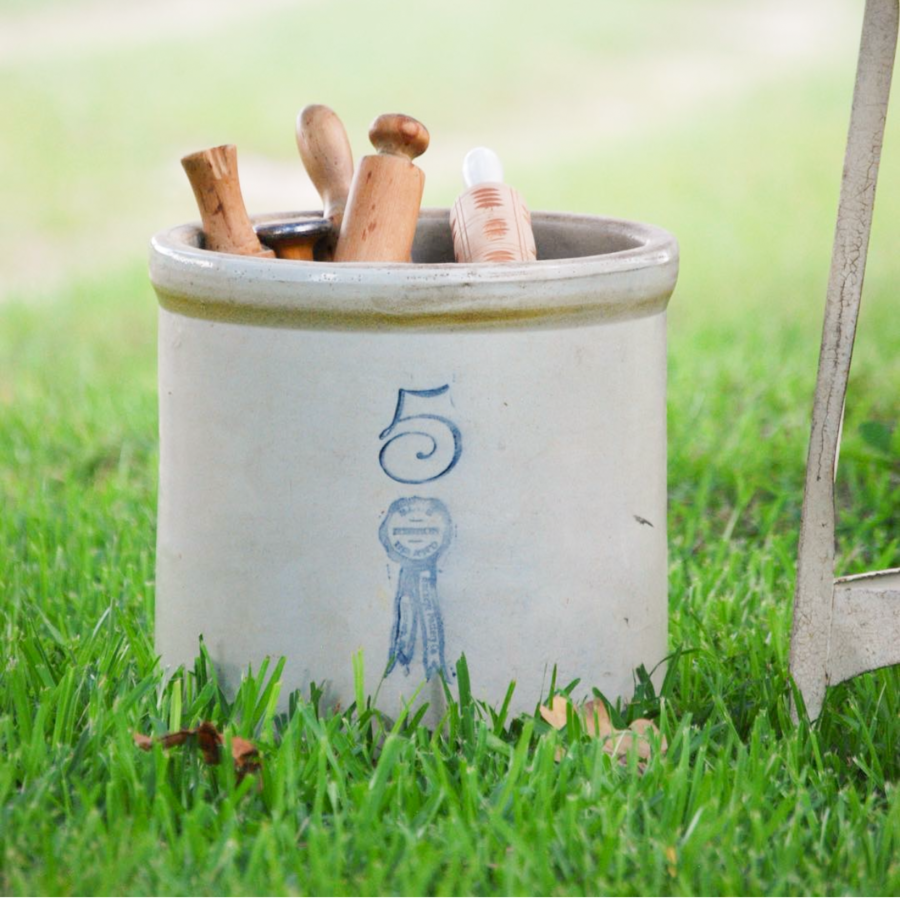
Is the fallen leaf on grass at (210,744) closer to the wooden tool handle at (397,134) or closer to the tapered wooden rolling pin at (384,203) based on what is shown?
the tapered wooden rolling pin at (384,203)

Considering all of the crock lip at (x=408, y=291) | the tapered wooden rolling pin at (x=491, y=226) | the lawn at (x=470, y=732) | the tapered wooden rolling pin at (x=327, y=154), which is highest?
the tapered wooden rolling pin at (x=327, y=154)

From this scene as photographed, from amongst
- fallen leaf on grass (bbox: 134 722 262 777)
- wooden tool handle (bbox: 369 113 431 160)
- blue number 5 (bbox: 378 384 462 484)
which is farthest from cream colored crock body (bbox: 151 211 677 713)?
wooden tool handle (bbox: 369 113 431 160)

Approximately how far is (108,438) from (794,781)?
6.87 feet

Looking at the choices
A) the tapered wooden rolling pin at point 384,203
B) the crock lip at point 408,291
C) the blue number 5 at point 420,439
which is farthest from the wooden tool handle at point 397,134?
the blue number 5 at point 420,439

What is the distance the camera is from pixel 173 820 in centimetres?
147

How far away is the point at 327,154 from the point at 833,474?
814 millimetres

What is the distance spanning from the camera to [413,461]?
61.9 inches

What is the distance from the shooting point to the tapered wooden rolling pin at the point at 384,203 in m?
1.74

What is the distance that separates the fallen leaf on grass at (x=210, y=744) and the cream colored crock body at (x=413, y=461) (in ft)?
0.39

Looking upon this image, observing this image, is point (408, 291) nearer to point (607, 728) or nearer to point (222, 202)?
point (222, 202)

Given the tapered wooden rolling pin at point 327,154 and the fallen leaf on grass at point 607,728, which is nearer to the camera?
the fallen leaf on grass at point 607,728

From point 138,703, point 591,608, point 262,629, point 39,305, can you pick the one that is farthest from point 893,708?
point 39,305

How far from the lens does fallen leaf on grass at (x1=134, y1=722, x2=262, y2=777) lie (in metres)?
1.55

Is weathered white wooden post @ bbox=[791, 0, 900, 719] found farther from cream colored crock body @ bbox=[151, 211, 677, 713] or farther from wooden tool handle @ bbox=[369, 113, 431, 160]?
wooden tool handle @ bbox=[369, 113, 431, 160]
